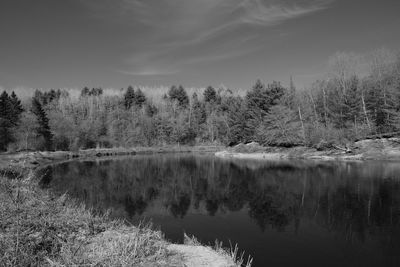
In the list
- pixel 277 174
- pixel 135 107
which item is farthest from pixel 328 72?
pixel 135 107

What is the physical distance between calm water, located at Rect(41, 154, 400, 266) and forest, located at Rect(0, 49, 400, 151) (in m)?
27.4

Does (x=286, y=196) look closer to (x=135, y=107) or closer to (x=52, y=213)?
(x=52, y=213)

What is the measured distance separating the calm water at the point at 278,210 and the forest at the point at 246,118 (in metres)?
27.4

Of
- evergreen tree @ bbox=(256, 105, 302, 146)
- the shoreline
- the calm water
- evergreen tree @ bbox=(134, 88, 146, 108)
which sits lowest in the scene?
the calm water

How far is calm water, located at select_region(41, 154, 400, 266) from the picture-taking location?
11922mm

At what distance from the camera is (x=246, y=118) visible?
82.2m

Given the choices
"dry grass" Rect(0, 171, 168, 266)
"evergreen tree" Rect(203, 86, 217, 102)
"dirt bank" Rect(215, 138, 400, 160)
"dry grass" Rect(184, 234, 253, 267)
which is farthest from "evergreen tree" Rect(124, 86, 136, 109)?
"dry grass" Rect(184, 234, 253, 267)

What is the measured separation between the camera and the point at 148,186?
29438mm

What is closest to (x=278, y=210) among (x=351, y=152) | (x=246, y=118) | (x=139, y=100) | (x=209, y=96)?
(x=351, y=152)

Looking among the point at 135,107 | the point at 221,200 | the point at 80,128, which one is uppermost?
A: the point at 135,107

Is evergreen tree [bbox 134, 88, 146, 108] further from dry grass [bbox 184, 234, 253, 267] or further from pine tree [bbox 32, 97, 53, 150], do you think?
dry grass [bbox 184, 234, 253, 267]

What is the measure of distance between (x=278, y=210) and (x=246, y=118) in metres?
64.7

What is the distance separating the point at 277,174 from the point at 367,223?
1997cm

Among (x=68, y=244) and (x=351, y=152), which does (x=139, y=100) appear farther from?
(x=68, y=244)
